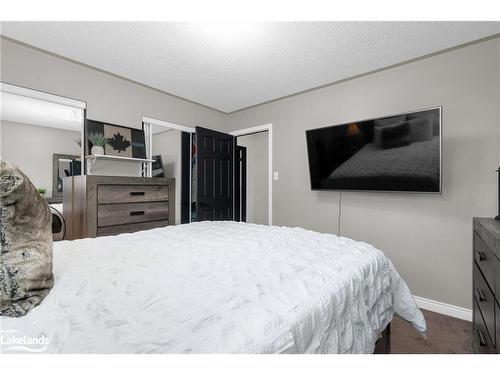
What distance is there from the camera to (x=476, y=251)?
1599mm

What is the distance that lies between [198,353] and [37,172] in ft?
8.87

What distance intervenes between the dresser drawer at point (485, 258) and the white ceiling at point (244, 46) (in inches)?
65.6

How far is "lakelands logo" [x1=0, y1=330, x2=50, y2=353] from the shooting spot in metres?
0.53

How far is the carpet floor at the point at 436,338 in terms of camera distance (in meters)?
1.69

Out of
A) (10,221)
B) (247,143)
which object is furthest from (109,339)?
(247,143)

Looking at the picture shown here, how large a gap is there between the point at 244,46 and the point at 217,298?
85.6 inches

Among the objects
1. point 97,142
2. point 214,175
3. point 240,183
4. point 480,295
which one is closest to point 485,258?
point 480,295

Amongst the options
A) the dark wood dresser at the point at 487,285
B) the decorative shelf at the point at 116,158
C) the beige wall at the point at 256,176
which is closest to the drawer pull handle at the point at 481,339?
the dark wood dresser at the point at 487,285

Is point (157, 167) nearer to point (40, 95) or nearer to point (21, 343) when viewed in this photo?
point (40, 95)

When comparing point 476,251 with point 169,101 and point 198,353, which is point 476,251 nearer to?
point 198,353

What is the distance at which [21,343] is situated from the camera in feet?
1.77

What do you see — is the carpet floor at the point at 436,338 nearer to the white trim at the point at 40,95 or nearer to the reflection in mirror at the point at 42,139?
the reflection in mirror at the point at 42,139

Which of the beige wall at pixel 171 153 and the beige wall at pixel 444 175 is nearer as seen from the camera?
the beige wall at pixel 444 175

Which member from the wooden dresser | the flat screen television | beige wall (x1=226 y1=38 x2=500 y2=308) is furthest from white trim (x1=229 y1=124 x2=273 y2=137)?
the wooden dresser
